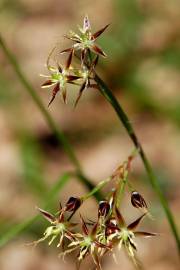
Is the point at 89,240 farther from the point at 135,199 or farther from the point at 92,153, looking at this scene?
the point at 92,153

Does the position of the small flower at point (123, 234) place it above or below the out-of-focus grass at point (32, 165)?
above

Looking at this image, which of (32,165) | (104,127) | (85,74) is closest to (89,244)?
(85,74)

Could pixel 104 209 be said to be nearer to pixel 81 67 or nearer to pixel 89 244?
pixel 89 244

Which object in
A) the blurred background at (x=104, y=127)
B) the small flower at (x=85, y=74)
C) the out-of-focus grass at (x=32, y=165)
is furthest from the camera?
the out-of-focus grass at (x=32, y=165)

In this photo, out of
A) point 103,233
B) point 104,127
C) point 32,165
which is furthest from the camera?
point 104,127

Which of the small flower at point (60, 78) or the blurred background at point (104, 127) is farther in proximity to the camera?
the blurred background at point (104, 127)

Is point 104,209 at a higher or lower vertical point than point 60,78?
lower

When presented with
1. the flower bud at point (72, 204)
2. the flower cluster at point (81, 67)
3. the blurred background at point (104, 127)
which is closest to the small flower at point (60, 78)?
the flower cluster at point (81, 67)

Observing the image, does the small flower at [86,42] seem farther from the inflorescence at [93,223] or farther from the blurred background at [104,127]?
the blurred background at [104,127]

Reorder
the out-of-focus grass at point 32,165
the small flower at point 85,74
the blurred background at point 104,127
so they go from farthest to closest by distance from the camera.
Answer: the out-of-focus grass at point 32,165 → the blurred background at point 104,127 → the small flower at point 85,74
